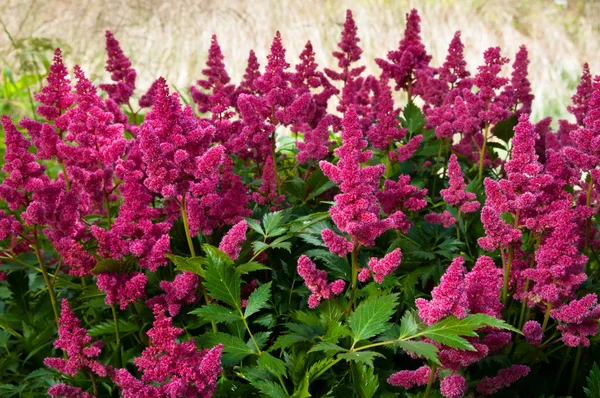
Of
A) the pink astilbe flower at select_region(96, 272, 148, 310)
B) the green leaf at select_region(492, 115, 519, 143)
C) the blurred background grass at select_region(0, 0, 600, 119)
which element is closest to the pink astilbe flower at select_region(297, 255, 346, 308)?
the pink astilbe flower at select_region(96, 272, 148, 310)

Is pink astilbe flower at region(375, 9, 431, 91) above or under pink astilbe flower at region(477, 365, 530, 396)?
above

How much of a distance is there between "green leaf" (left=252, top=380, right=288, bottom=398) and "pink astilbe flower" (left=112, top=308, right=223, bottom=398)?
7.0 inches

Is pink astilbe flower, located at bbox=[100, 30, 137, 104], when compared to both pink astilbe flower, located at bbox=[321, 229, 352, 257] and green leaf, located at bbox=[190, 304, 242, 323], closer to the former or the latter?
green leaf, located at bbox=[190, 304, 242, 323]

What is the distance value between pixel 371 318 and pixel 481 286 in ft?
1.05

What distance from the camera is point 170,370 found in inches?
58.2

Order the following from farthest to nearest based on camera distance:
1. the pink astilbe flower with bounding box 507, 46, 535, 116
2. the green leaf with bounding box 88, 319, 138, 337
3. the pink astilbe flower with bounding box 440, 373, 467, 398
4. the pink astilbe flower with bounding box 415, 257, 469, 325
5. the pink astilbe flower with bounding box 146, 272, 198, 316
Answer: the pink astilbe flower with bounding box 507, 46, 535, 116 → the green leaf with bounding box 88, 319, 138, 337 → the pink astilbe flower with bounding box 146, 272, 198, 316 → the pink astilbe flower with bounding box 440, 373, 467, 398 → the pink astilbe flower with bounding box 415, 257, 469, 325

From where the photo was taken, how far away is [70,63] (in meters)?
9.74

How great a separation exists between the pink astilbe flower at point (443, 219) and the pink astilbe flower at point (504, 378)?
2.20 feet

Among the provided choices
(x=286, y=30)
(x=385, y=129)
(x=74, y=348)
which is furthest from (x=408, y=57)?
(x=286, y=30)

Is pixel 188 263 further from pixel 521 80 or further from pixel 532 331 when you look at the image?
pixel 521 80

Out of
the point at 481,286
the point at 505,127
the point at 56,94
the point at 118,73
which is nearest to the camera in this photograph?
the point at 481,286

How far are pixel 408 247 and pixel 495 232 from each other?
0.50m

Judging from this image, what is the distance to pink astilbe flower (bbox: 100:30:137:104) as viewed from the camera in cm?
295

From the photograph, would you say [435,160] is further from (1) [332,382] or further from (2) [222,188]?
(1) [332,382]
